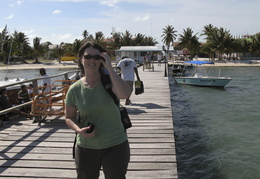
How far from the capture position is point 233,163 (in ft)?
24.7

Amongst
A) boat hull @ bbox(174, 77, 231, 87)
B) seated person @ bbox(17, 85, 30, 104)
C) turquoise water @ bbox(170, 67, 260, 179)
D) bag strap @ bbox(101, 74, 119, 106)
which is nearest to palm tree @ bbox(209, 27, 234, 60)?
boat hull @ bbox(174, 77, 231, 87)

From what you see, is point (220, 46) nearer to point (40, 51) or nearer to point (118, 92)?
point (40, 51)

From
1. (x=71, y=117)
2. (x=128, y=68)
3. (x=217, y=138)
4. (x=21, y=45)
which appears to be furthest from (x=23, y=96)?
(x=21, y=45)

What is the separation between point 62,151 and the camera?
4930mm

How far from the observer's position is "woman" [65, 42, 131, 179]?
8.42 feet

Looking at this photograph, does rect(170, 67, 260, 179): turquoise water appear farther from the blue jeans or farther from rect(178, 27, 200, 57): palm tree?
rect(178, 27, 200, 57): palm tree

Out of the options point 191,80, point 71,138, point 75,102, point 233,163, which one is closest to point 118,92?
point 75,102

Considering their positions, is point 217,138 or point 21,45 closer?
point 217,138

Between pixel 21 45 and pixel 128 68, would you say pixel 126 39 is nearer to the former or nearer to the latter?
pixel 21 45

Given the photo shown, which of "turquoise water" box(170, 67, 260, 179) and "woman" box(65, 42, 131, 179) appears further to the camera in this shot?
"turquoise water" box(170, 67, 260, 179)

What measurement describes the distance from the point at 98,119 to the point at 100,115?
0.04m

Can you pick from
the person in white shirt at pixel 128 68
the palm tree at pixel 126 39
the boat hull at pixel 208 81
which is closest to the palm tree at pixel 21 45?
the palm tree at pixel 126 39

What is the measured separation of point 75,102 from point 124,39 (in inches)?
3105

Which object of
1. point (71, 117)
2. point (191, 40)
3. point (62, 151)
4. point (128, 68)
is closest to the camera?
point (71, 117)
